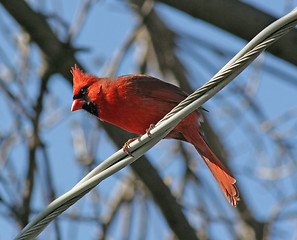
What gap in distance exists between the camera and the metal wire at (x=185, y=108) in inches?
75.2

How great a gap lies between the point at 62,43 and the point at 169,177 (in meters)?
1.61

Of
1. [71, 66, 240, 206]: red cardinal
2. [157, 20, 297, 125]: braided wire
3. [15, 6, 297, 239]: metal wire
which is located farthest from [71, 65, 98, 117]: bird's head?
[157, 20, 297, 125]: braided wire

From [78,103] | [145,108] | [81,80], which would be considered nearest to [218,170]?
[145,108]

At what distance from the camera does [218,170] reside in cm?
313

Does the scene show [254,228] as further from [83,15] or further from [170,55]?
[83,15]

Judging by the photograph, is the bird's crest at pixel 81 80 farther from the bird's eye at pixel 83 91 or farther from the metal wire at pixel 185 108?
the metal wire at pixel 185 108

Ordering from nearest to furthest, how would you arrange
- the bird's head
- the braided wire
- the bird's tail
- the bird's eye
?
the braided wire
the bird's tail
the bird's head
the bird's eye

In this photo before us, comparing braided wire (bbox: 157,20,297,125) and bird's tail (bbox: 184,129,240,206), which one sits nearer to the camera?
braided wire (bbox: 157,20,297,125)

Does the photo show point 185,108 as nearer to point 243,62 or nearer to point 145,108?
point 243,62

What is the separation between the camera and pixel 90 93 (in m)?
3.56

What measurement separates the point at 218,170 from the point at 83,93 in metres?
1.15

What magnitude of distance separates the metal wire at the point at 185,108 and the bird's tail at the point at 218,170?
1.05 m

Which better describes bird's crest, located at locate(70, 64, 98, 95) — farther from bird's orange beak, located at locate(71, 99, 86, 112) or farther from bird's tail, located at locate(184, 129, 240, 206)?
bird's tail, located at locate(184, 129, 240, 206)

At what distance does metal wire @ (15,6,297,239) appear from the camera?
1.91m
